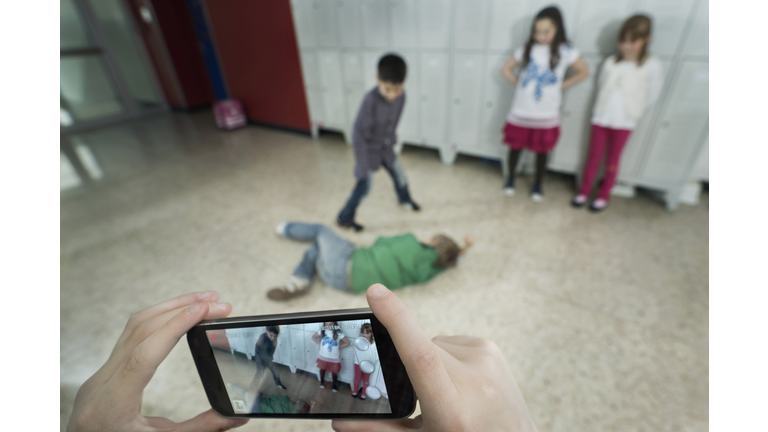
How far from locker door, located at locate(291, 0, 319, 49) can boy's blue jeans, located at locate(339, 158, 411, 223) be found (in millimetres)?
1990

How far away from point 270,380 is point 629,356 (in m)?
1.40

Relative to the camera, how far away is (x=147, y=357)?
514 mm

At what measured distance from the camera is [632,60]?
1908 millimetres

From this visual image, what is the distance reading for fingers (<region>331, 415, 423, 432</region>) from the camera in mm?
578

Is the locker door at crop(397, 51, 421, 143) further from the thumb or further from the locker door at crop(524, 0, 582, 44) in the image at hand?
the thumb

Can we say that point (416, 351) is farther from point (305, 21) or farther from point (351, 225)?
point (305, 21)

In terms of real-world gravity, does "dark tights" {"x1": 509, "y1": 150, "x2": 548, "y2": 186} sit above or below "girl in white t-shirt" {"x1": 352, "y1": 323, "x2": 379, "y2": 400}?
below

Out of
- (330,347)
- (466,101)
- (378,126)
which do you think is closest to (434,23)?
(466,101)

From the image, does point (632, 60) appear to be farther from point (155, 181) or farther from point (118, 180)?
point (118, 180)

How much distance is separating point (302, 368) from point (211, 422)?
0.77ft

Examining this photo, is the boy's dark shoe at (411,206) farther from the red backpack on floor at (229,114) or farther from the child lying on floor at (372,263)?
the red backpack on floor at (229,114)

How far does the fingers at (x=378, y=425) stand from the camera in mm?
578

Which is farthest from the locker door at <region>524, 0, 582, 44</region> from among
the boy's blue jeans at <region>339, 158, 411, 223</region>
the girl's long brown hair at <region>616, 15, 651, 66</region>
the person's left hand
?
the person's left hand
